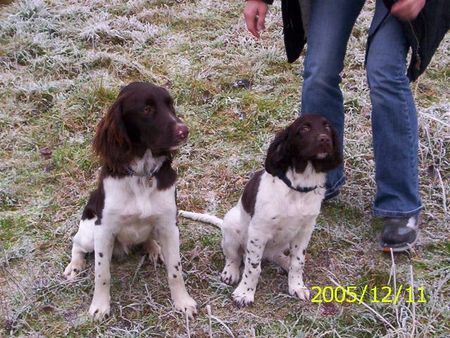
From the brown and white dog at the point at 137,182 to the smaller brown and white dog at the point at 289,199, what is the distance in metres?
0.36

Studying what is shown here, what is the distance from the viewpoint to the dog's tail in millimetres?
3664

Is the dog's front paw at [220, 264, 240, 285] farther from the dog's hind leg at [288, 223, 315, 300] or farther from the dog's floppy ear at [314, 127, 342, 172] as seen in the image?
the dog's floppy ear at [314, 127, 342, 172]

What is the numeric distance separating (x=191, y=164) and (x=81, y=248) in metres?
1.27

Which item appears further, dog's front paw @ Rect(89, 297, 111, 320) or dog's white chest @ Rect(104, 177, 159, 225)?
dog's front paw @ Rect(89, 297, 111, 320)


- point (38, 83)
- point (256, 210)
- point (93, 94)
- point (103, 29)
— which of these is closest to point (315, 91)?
point (256, 210)

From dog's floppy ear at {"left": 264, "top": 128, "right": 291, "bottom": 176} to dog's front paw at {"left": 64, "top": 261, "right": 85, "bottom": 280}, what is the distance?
3.96 feet

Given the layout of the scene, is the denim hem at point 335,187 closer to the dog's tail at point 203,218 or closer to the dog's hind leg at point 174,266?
the dog's tail at point 203,218

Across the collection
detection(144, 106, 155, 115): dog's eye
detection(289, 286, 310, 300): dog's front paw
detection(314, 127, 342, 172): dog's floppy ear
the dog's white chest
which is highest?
detection(144, 106, 155, 115): dog's eye

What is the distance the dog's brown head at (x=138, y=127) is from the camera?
2.67 metres

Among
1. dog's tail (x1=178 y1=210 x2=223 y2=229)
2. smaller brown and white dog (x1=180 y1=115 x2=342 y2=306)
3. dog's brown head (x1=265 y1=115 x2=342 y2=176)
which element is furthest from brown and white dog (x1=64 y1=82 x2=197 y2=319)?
dog's tail (x1=178 y1=210 x2=223 y2=229)

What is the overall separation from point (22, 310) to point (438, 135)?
293 centimetres

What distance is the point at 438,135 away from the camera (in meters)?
4.29
